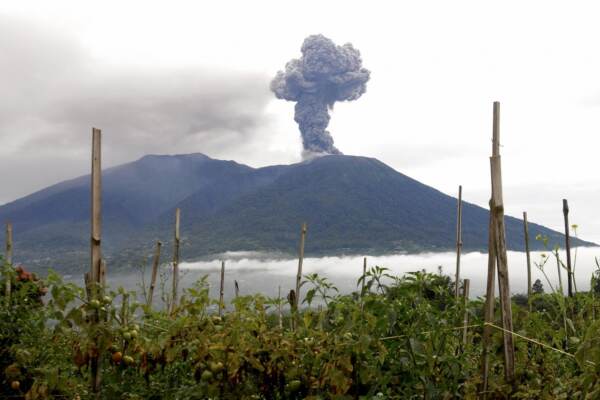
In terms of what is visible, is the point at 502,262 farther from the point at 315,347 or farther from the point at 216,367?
the point at 216,367

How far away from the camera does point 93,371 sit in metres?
3.03

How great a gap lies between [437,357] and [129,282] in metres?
145

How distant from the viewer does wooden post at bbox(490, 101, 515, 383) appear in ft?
8.69

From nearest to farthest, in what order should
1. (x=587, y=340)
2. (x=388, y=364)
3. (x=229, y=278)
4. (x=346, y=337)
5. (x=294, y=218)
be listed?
1. (x=587, y=340)
2. (x=346, y=337)
3. (x=388, y=364)
4. (x=294, y=218)
5. (x=229, y=278)

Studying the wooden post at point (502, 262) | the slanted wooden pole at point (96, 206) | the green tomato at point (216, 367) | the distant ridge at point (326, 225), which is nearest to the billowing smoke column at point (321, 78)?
the distant ridge at point (326, 225)

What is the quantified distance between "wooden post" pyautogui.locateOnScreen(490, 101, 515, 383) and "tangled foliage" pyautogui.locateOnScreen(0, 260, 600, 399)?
93 millimetres

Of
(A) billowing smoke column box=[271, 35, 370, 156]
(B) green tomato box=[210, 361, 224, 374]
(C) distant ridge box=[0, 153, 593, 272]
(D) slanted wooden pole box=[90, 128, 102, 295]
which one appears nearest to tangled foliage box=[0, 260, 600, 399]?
(B) green tomato box=[210, 361, 224, 374]

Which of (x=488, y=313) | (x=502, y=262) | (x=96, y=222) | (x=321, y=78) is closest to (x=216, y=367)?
(x=96, y=222)

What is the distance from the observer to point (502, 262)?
107 inches

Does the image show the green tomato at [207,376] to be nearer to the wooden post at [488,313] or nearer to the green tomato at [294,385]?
the green tomato at [294,385]

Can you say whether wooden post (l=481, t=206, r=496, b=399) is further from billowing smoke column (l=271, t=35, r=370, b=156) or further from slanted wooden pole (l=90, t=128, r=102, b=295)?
billowing smoke column (l=271, t=35, r=370, b=156)

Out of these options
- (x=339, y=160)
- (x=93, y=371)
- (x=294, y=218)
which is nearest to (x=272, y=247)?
(x=294, y=218)

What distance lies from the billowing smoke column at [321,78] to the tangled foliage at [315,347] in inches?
6281

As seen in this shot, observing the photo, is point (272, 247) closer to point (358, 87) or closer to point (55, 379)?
point (358, 87)
